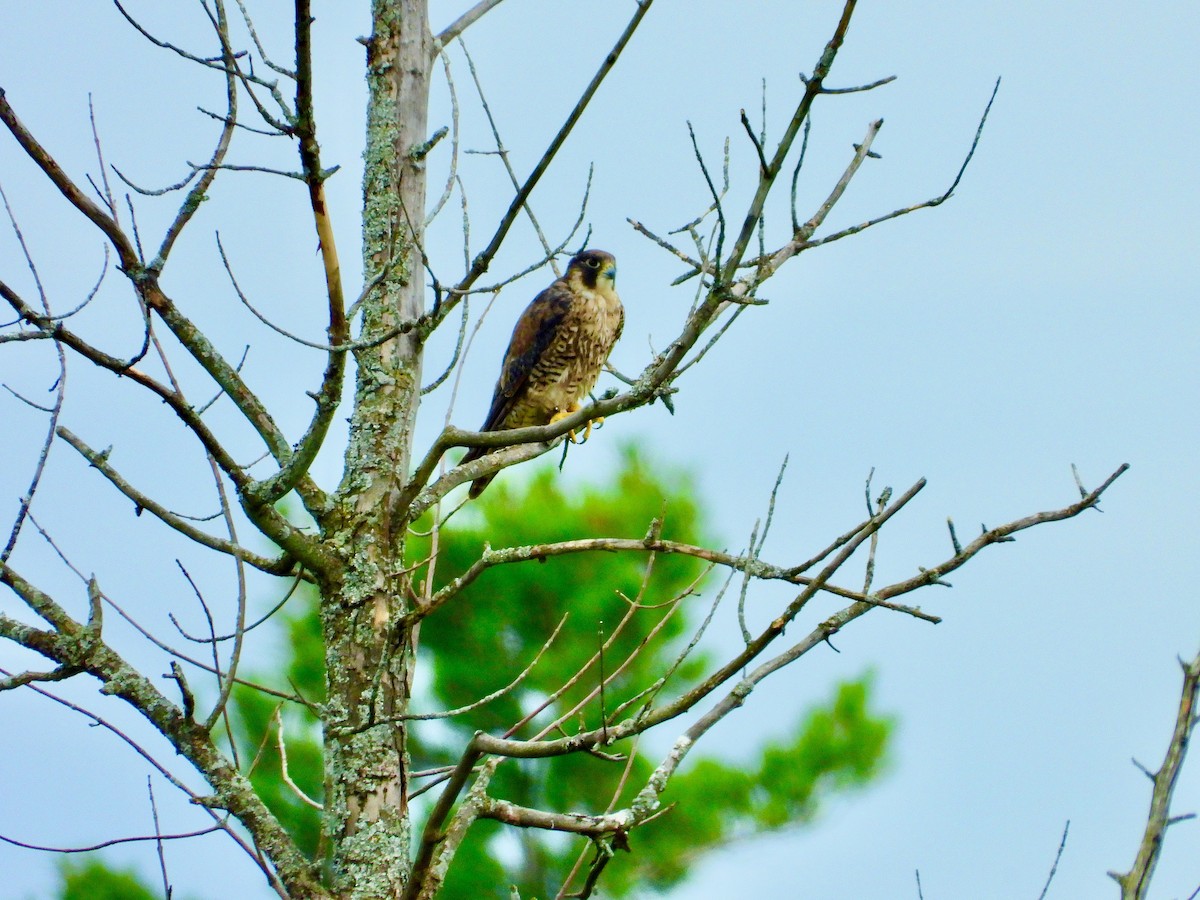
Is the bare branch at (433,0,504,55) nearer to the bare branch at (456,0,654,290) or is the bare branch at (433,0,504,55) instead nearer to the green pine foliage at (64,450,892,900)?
the bare branch at (456,0,654,290)

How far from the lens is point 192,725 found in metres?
2.65

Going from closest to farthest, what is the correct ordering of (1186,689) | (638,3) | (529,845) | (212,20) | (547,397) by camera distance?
(1186,689) → (638,3) → (212,20) → (547,397) → (529,845)

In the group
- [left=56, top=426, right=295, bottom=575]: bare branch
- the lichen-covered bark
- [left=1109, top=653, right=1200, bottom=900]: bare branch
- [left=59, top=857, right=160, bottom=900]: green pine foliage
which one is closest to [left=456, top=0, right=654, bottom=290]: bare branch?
the lichen-covered bark

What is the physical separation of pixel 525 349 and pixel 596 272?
55 centimetres

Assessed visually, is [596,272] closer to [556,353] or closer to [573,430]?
[556,353]

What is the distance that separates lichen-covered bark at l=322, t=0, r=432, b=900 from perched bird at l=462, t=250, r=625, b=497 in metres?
2.12

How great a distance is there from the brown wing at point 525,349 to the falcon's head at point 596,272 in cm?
12

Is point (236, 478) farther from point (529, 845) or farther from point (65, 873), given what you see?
point (65, 873)

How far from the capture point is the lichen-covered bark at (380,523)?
278cm

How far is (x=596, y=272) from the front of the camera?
5766 millimetres

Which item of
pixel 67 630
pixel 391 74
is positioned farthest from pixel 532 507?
pixel 67 630

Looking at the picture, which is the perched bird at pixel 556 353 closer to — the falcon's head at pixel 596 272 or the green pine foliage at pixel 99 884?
the falcon's head at pixel 596 272

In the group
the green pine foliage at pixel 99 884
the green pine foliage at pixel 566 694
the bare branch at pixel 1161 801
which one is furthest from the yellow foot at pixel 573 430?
the green pine foliage at pixel 99 884

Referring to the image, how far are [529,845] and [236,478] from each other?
6768mm
